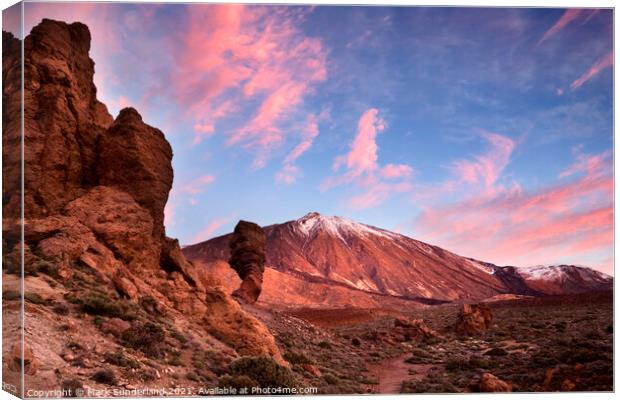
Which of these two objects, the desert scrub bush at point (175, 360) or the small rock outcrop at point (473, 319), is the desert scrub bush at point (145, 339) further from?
the small rock outcrop at point (473, 319)

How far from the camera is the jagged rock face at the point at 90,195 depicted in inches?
387

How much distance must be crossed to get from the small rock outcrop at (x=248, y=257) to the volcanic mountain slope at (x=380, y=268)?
397 cm

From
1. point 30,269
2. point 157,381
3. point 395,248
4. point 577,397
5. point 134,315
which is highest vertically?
point 395,248

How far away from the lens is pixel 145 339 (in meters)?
9.50

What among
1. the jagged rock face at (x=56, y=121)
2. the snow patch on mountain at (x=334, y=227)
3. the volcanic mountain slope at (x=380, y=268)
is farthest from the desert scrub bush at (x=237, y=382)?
the snow patch on mountain at (x=334, y=227)

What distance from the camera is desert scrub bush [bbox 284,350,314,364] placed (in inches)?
498

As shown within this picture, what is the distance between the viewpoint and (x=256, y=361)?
10055mm

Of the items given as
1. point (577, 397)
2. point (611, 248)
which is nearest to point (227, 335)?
point (577, 397)

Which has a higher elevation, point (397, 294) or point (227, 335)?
point (397, 294)

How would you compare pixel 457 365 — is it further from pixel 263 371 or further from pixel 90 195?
pixel 90 195

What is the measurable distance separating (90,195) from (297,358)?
5.79 metres

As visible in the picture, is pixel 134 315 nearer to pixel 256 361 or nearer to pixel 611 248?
pixel 256 361

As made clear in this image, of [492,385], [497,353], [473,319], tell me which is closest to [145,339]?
[492,385]

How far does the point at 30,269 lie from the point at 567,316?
1317cm
